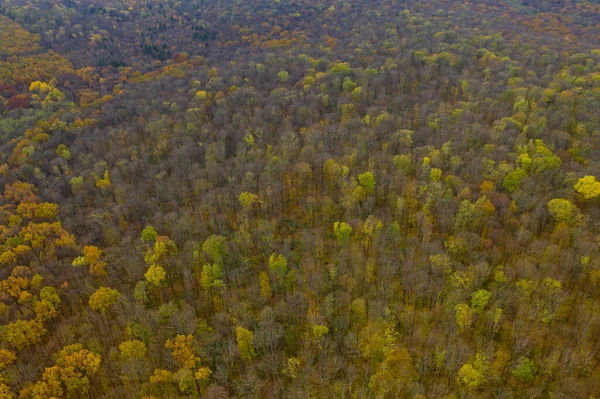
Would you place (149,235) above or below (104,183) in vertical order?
below

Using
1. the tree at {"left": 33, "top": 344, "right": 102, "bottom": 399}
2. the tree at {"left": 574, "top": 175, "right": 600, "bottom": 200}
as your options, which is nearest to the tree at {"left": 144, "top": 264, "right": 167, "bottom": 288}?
the tree at {"left": 33, "top": 344, "right": 102, "bottom": 399}

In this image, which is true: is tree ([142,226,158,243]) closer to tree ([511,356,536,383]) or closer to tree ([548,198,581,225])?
tree ([511,356,536,383])

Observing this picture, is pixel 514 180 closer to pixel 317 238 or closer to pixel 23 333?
pixel 317 238

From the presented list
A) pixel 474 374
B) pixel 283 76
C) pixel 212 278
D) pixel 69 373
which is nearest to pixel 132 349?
pixel 69 373

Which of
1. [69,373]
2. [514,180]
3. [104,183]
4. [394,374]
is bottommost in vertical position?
[394,374]

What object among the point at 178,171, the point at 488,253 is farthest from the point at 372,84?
the point at 488,253

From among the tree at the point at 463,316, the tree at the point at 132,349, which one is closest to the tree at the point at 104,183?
the tree at the point at 132,349
